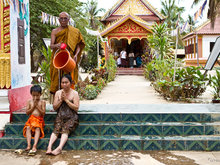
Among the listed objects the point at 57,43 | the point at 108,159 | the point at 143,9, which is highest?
the point at 143,9

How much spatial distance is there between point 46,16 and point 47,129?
6320 mm

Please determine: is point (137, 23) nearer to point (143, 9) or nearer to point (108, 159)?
point (143, 9)

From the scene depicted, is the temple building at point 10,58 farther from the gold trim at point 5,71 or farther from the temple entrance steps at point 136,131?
the temple entrance steps at point 136,131

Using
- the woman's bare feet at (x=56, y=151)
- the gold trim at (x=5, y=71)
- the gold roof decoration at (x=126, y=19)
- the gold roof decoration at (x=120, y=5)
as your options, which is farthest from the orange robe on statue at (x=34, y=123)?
the gold roof decoration at (x=120, y=5)

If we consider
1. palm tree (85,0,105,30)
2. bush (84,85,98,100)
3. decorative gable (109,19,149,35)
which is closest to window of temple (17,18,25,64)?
bush (84,85,98,100)

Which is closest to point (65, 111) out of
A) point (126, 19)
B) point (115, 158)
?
point (115, 158)

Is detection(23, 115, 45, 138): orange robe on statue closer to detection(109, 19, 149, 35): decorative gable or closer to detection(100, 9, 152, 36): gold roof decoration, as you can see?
detection(100, 9, 152, 36): gold roof decoration

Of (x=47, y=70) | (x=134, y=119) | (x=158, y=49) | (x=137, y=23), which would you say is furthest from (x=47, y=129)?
(x=137, y=23)

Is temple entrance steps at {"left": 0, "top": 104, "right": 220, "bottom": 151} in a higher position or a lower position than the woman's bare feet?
higher

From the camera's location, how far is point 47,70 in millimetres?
7715

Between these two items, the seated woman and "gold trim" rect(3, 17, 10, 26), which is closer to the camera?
the seated woman

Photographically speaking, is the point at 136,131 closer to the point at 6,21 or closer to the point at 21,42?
the point at 21,42

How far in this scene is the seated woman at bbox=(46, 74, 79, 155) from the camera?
14.5 feet

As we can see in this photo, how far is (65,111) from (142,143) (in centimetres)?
136
